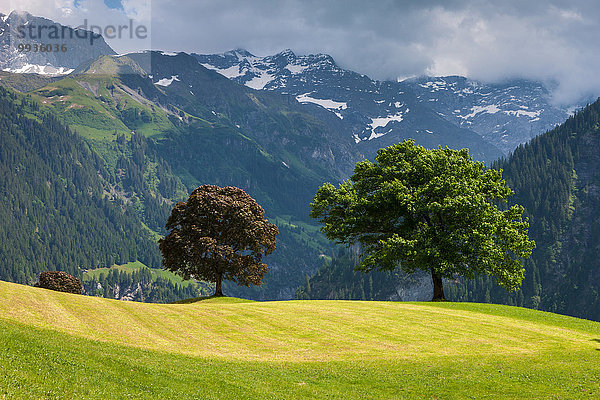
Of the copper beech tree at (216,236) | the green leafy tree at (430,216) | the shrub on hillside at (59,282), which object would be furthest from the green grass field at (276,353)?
the shrub on hillside at (59,282)

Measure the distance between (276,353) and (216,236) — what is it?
42.5 metres

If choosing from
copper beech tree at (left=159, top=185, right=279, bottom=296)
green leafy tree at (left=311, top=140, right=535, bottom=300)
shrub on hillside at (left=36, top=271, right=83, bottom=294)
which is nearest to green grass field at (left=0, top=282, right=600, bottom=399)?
green leafy tree at (left=311, top=140, right=535, bottom=300)

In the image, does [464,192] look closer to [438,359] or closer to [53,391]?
[438,359]

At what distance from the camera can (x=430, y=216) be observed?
243 feet

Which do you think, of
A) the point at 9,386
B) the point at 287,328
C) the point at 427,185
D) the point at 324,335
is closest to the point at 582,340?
the point at 324,335

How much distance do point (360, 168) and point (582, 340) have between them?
130 ft

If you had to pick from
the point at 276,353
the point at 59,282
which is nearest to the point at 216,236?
the point at 276,353

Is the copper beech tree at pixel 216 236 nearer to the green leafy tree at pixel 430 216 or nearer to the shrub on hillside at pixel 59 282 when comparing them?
A: the green leafy tree at pixel 430 216

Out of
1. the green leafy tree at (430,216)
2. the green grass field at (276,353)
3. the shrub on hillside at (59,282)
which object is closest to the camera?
the green grass field at (276,353)

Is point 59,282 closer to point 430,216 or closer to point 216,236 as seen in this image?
point 216,236

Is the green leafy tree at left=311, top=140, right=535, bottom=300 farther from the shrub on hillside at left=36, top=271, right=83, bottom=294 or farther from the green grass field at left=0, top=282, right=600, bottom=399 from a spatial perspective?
the shrub on hillside at left=36, top=271, right=83, bottom=294

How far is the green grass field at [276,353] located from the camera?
2331cm

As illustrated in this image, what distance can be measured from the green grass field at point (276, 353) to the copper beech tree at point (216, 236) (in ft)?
78.7

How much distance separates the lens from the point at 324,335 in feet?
135
